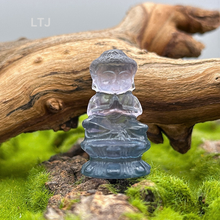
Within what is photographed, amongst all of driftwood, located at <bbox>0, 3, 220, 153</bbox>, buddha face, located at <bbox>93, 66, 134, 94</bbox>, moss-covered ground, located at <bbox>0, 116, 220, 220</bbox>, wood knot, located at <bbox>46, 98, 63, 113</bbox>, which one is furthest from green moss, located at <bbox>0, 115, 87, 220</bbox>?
buddha face, located at <bbox>93, 66, 134, 94</bbox>

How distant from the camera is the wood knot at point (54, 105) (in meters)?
4.16

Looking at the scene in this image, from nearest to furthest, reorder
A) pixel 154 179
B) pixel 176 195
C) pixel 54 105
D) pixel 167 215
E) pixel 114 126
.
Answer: pixel 167 215 < pixel 176 195 < pixel 154 179 < pixel 114 126 < pixel 54 105

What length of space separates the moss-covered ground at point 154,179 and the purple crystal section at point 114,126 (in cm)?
29

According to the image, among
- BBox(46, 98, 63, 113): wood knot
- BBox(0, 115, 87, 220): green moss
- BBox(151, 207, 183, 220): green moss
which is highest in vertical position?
BBox(151, 207, 183, 220): green moss

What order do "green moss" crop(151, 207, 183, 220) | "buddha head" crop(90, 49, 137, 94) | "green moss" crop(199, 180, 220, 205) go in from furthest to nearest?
1. "buddha head" crop(90, 49, 137, 94)
2. "green moss" crop(199, 180, 220, 205)
3. "green moss" crop(151, 207, 183, 220)

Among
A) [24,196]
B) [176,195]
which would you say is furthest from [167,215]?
[24,196]

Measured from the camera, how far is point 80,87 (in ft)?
14.1

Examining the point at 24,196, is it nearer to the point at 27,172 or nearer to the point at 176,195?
the point at 27,172

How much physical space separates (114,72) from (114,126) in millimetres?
575

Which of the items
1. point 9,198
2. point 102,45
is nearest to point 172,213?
point 9,198

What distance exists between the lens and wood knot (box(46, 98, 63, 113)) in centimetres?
416

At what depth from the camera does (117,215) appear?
238 centimetres

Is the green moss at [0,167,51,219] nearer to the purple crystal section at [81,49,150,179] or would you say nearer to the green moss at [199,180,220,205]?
the purple crystal section at [81,49,150,179]

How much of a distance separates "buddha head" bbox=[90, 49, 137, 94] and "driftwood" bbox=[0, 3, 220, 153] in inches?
41.3
